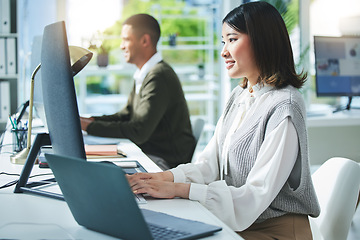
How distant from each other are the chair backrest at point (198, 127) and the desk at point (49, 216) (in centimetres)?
160

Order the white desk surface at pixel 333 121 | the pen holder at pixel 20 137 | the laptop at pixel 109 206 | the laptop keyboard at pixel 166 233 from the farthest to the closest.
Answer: the white desk surface at pixel 333 121, the pen holder at pixel 20 137, the laptop keyboard at pixel 166 233, the laptop at pixel 109 206

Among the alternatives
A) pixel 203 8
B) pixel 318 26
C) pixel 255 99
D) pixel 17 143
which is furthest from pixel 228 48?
pixel 203 8

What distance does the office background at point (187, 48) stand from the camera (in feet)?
11.7

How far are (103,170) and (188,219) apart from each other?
0.32m

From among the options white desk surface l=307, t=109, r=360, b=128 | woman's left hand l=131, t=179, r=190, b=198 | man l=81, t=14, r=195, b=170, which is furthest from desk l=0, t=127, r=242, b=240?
white desk surface l=307, t=109, r=360, b=128

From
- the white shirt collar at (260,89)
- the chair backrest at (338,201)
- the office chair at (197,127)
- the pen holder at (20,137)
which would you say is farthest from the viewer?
the office chair at (197,127)

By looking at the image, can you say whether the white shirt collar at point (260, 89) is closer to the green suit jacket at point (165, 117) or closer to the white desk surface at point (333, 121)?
the green suit jacket at point (165, 117)

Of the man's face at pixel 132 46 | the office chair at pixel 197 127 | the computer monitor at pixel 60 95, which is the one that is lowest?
the office chair at pixel 197 127

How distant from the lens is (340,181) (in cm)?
151

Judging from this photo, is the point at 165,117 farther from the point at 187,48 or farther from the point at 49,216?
the point at 187,48

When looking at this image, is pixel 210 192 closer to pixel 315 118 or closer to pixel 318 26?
pixel 315 118

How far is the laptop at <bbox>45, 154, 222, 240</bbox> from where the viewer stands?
0.89 meters

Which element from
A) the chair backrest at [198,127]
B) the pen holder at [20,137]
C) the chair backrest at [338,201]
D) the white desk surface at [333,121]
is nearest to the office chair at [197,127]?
the chair backrest at [198,127]

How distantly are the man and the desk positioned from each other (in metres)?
1.25
